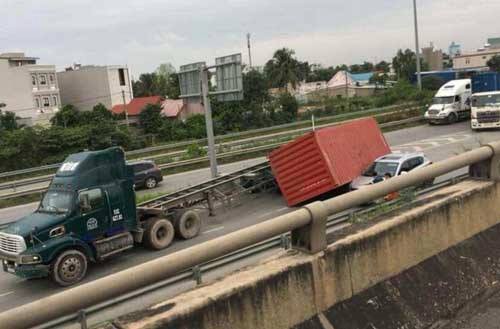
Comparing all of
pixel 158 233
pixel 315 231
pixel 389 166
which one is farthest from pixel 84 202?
pixel 389 166

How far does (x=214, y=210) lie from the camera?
744 inches

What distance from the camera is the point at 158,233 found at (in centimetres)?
1515

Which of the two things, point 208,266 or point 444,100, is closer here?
point 208,266

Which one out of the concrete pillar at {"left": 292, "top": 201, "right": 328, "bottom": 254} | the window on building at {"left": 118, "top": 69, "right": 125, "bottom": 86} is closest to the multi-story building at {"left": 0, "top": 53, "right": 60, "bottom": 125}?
the window on building at {"left": 118, "top": 69, "right": 125, "bottom": 86}

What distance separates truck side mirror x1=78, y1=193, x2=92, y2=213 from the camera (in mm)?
13188

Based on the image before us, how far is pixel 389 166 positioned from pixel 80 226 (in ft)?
34.7

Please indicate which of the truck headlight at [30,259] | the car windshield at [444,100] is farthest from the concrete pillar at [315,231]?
the car windshield at [444,100]

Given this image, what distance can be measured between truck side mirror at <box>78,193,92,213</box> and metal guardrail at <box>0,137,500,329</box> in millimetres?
9777

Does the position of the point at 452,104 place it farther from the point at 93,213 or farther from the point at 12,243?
the point at 12,243

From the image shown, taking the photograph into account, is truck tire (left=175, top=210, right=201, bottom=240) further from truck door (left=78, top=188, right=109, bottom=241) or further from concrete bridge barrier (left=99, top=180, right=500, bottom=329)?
concrete bridge barrier (left=99, top=180, right=500, bottom=329)

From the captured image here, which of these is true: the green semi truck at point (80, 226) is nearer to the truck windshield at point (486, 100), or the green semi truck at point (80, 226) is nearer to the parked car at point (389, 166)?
the parked car at point (389, 166)

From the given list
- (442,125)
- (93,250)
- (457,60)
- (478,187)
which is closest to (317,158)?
(93,250)

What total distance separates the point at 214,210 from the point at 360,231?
14.2 meters

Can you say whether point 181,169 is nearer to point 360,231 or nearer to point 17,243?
point 17,243
